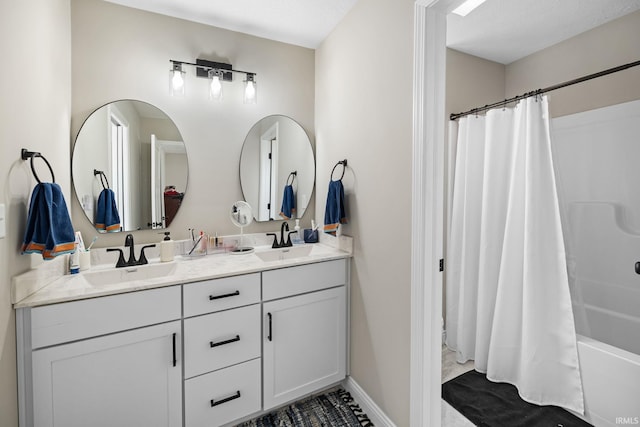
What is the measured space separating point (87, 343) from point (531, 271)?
2.31m

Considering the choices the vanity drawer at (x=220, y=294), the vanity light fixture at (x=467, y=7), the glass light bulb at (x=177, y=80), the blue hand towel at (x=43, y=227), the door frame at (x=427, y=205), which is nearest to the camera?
the blue hand towel at (x=43, y=227)

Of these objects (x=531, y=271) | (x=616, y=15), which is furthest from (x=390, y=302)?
(x=616, y=15)

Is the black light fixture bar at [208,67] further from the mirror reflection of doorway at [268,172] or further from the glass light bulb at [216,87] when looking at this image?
the mirror reflection of doorway at [268,172]

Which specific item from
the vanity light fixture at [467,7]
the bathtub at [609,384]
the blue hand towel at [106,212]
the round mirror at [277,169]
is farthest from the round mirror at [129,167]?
the bathtub at [609,384]

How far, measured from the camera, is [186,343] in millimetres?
1387

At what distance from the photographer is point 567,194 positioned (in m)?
2.19

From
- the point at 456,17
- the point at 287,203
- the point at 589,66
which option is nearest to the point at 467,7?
the point at 456,17

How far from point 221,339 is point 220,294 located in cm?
23

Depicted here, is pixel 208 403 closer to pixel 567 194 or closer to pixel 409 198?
pixel 409 198

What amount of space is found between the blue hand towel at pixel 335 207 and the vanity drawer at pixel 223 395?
0.90 m

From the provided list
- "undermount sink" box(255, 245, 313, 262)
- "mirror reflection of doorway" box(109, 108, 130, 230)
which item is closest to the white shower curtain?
"undermount sink" box(255, 245, 313, 262)

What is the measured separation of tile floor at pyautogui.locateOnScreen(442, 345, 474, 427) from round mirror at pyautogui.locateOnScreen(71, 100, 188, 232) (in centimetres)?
203

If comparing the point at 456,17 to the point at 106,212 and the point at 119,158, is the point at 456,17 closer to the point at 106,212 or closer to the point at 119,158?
the point at 119,158

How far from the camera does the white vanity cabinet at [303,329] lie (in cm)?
160
